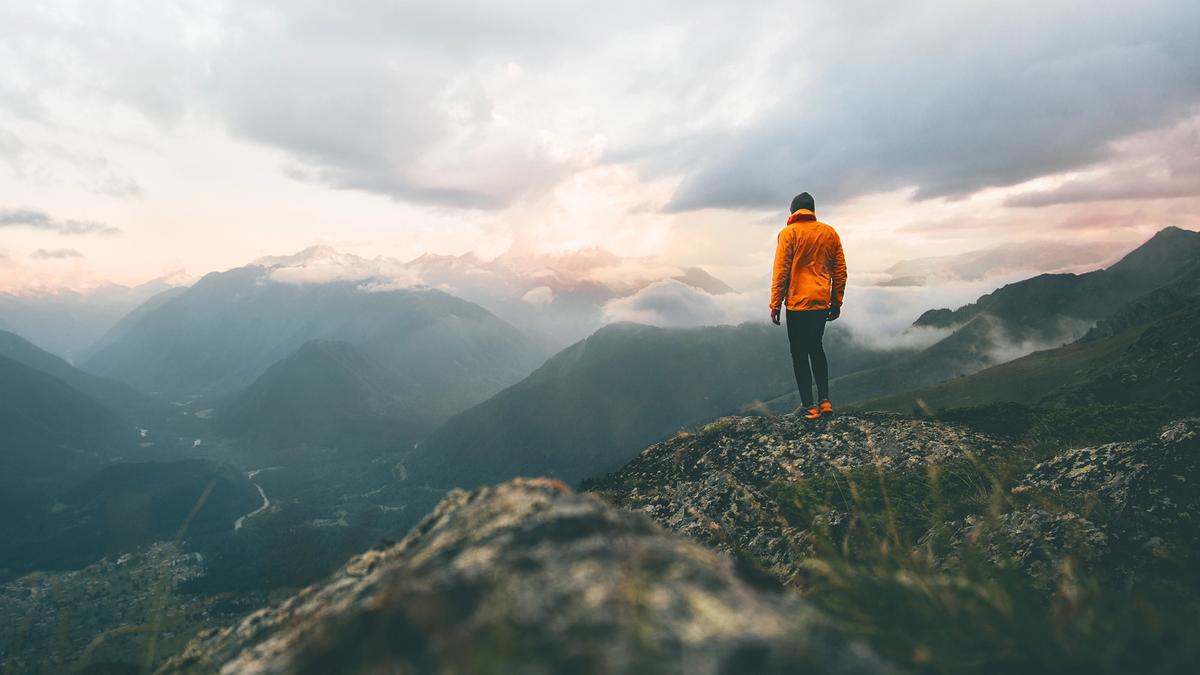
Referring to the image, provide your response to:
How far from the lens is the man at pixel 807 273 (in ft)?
46.6

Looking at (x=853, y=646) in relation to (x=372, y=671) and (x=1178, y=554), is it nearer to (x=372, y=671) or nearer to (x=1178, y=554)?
(x=372, y=671)

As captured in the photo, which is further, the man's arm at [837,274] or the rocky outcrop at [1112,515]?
the man's arm at [837,274]

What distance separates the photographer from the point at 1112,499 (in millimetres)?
9188

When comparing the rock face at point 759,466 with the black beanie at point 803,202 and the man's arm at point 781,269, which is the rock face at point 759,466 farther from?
the black beanie at point 803,202

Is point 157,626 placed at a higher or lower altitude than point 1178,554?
higher

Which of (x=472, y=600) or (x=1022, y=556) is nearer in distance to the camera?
(x=472, y=600)

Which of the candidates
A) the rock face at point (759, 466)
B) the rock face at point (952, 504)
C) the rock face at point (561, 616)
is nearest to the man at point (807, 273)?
the rock face at point (759, 466)

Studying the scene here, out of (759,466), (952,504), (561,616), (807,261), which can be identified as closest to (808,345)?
(807,261)

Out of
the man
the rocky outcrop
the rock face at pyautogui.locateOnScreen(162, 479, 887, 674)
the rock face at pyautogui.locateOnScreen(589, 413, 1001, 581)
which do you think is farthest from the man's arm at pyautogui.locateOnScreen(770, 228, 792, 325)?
the rock face at pyautogui.locateOnScreen(162, 479, 887, 674)

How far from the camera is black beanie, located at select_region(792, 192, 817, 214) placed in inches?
562

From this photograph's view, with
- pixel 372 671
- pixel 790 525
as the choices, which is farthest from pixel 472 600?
pixel 790 525

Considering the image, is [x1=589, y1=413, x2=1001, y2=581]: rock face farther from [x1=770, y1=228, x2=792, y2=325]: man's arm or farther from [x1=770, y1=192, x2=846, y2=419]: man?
[x1=770, y1=228, x2=792, y2=325]: man's arm

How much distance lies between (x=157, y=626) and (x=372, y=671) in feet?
13.5

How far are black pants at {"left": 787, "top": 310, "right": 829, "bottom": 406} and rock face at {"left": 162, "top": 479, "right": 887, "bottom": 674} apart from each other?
11.2 meters
